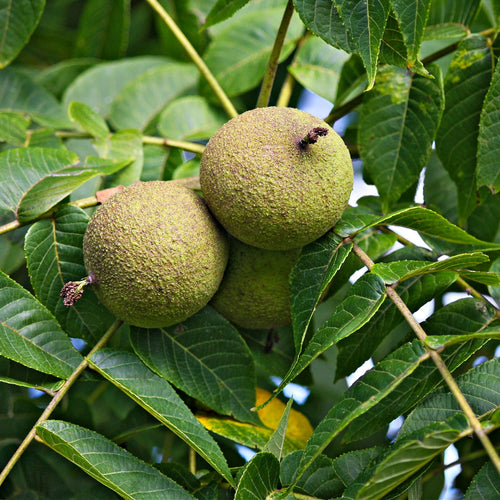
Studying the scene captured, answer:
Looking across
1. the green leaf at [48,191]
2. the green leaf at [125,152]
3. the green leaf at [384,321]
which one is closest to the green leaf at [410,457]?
the green leaf at [384,321]

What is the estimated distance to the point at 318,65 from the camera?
1935mm

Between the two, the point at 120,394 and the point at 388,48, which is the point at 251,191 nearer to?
the point at 388,48

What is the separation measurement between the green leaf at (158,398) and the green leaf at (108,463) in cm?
9

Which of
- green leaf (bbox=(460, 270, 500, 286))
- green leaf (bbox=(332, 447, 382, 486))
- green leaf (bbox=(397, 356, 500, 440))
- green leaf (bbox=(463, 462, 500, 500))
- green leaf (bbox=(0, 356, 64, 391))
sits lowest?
green leaf (bbox=(332, 447, 382, 486))

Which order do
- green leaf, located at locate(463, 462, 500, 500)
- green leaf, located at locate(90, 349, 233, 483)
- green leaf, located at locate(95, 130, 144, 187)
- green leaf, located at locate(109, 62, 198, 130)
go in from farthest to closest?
1. green leaf, located at locate(109, 62, 198, 130)
2. green leaf, located at locate(95, 130, 144, 187)
3. green leaf, located at locate(90, 349, 233, 483)
4. green leaf, located at locate(463, 462, 500, 500)

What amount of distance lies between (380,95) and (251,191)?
1.63 feet

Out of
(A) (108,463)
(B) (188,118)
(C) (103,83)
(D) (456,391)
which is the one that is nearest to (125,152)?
(B) (188,118)

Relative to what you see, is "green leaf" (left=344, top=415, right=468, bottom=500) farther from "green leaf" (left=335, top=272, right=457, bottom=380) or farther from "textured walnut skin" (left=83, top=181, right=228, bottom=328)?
"textured walnut skin" (left=83, top=181, right=228, bottom=328)

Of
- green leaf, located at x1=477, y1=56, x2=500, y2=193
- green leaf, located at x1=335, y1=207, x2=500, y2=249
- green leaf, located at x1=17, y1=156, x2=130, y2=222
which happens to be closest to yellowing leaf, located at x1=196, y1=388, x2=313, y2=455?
green leaf, located at x1=335, y1=207, x2=500, y2=249

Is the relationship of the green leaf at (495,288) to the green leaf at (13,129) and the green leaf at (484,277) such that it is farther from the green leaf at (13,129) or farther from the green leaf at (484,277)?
the green leaf at (13,129)

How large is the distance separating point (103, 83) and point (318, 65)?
33.0 inches

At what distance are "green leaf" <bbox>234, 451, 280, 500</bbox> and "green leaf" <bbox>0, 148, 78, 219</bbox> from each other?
0.79 meters

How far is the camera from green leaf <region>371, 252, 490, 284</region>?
1248 millimetres

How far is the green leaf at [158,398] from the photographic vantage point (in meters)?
1.22
